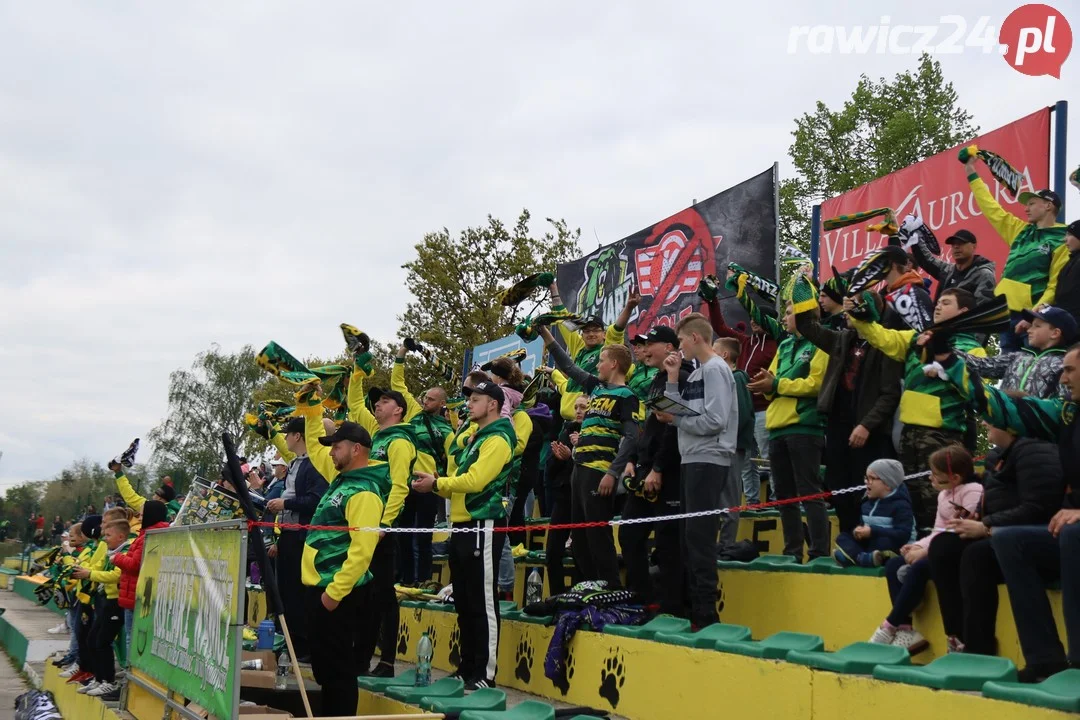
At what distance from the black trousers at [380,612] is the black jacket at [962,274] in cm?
408

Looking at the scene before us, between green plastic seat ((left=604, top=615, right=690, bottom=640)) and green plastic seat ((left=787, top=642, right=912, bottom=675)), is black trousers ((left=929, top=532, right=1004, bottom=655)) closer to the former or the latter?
green plastic seat ((left=787, top=642, right=912, bottom=675))

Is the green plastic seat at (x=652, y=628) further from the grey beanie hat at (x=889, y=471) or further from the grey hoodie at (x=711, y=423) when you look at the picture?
the grey beanie hat at (x=889, y=471)

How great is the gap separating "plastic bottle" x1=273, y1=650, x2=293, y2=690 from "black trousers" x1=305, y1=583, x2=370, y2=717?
1178 mm

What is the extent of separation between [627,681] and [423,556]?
4328 mm

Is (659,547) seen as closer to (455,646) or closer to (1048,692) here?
(455,646)

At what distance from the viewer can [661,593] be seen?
6.85 meters

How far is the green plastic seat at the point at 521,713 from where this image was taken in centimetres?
507

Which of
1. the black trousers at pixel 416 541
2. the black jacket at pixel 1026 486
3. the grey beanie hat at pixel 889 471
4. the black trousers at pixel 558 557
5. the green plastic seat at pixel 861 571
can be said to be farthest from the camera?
the black trousers at pixel 416 541

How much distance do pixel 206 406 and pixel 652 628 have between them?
6075 centimetres

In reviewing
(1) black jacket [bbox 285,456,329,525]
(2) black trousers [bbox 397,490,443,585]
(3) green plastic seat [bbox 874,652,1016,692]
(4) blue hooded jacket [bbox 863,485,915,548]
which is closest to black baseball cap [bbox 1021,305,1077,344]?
(4) blue hooded jacket [bbox 863,485,915,548]

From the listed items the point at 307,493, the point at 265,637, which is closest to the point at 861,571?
the point at 307,493

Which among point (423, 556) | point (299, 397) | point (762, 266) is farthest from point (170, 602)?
point (762, 266)

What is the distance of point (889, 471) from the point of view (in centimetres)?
582

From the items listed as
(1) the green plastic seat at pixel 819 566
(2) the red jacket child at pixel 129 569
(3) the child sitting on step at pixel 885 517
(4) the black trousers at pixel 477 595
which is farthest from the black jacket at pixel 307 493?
(3) the child sitting on step at pixel 885 517
